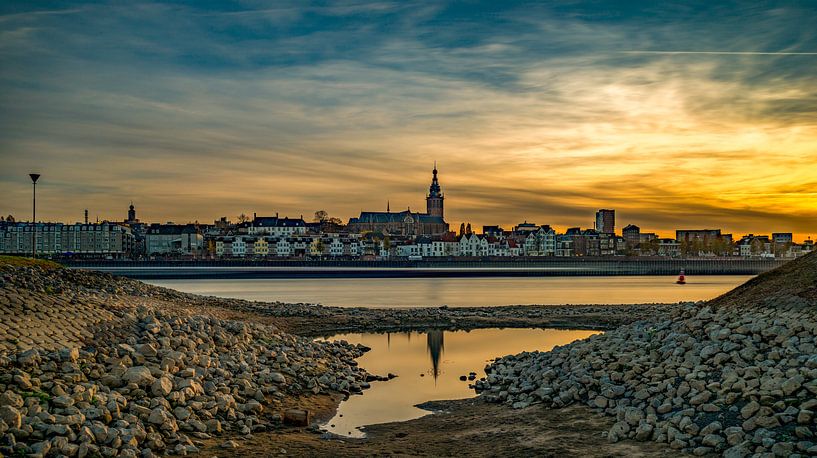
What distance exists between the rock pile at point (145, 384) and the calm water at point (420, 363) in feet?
4.08

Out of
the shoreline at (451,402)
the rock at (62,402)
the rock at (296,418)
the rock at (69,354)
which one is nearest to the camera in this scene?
the shoreline at (451,402)

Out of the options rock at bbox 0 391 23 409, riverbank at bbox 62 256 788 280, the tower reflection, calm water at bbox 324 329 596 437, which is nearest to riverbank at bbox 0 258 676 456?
rock at bbox 0 391 23 409

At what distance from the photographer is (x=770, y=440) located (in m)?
11.7

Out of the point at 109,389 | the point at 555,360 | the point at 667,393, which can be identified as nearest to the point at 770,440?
the point at 667,393

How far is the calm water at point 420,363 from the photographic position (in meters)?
18.0

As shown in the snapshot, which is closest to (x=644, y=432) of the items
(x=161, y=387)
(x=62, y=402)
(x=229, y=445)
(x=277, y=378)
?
(x=229, y=445)

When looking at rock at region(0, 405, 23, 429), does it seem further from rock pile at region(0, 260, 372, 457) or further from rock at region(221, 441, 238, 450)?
rock at region(221, 441, 238, 450)

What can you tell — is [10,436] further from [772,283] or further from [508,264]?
[508,264]

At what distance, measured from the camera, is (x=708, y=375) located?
48.7ft

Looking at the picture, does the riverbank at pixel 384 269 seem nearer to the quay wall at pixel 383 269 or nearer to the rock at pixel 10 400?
the quay wall at pixel 383 269

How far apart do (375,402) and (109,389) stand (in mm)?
6966

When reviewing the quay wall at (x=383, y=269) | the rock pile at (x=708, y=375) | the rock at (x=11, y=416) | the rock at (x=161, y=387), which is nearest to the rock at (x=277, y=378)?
the rock at (x=161, y=387)

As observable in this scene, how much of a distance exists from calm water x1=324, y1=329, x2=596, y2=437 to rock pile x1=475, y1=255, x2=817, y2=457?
2.01m

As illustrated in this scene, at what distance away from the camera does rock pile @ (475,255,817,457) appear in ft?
40.5
